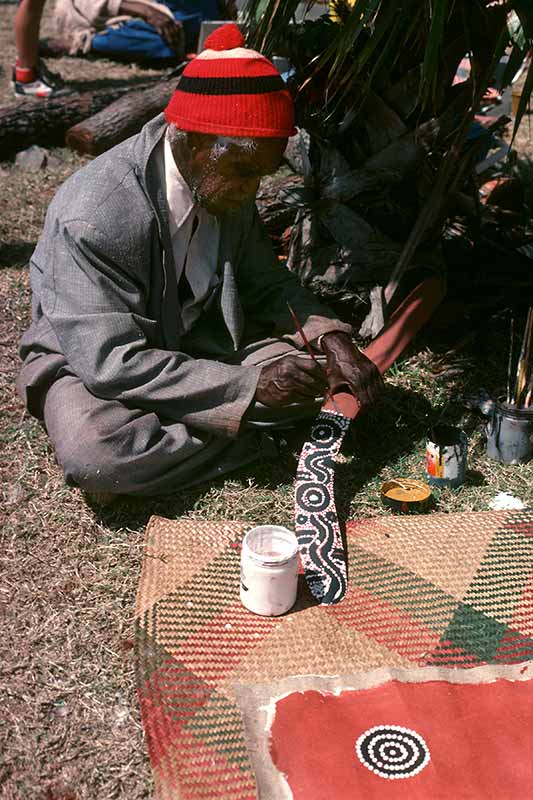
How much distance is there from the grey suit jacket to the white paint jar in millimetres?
554

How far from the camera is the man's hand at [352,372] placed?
302cm

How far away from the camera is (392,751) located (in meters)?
2.06

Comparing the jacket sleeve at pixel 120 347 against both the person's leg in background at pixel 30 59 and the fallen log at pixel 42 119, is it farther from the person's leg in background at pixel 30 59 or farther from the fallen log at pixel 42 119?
the person's leg in background at pixel 30 59

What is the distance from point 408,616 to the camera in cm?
253

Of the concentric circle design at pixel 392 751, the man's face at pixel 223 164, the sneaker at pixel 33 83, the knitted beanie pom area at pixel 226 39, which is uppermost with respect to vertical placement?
the knitted beanie pom area at pixel 226 39

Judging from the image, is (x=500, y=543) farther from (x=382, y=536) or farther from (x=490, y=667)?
(x=490, y=667)

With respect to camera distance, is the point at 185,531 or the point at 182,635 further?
the point at 185,531

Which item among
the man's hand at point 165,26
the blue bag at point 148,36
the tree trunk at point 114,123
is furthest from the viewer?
the blue bag at point 148,36

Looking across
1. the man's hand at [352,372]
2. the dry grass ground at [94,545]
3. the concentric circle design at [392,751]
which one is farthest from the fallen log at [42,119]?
the concentric circle design at [392,751]

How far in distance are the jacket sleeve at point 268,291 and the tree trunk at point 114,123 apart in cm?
302

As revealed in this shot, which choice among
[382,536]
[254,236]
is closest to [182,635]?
[382,536]

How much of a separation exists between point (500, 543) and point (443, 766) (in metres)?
0.96

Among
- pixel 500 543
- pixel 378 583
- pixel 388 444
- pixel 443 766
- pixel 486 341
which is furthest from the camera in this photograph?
pixel 486 341

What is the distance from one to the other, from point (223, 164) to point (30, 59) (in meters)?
5.17
